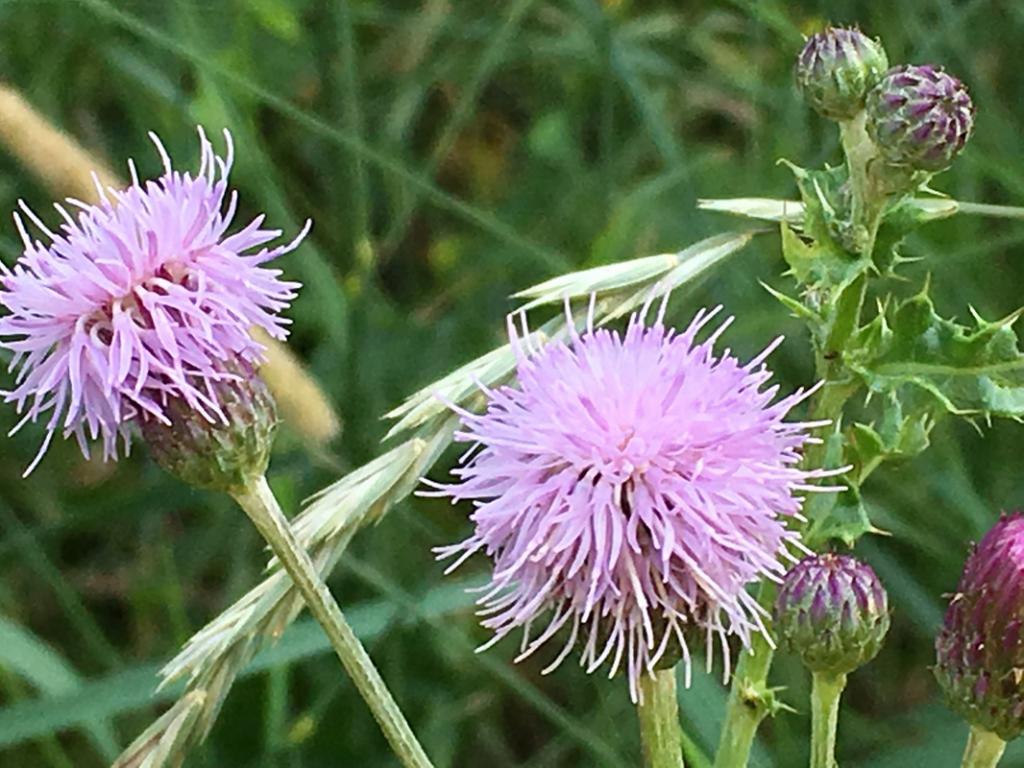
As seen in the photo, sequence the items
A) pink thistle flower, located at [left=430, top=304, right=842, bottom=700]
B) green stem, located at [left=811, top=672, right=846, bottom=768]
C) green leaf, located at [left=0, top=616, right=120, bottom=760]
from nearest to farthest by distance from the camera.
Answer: pink thistle flower, located at [left=430, top=304, right=842, bottom=700]
green stem, located at [left=811, top=672, right=846, bottom=768]
green leaf, located at [left=0, top=616, right=120, bottom=760]

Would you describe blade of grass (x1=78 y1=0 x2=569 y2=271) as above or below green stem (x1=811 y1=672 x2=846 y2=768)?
above

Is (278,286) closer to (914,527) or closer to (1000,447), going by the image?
(914,527)

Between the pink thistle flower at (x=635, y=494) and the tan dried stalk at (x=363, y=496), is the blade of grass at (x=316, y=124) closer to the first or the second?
the tan dried stalk at (x=363, y=496)

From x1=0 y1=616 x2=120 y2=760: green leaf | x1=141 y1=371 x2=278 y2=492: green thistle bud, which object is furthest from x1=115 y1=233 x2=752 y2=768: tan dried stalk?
x1=0 y1=616 x2=120 y2=760: green leaf

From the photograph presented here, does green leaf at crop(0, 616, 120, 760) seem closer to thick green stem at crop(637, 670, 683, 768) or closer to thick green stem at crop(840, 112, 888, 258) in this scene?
thick green stem at crop(637, 670, 683, 768)

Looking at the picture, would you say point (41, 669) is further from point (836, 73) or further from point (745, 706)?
point (836, 73)

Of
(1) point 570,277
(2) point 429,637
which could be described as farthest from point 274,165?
(1) point 570,277

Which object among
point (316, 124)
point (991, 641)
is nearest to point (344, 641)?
point (991, 641)

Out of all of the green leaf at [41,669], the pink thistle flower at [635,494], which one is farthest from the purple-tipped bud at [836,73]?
the green leaf at [41,669]
